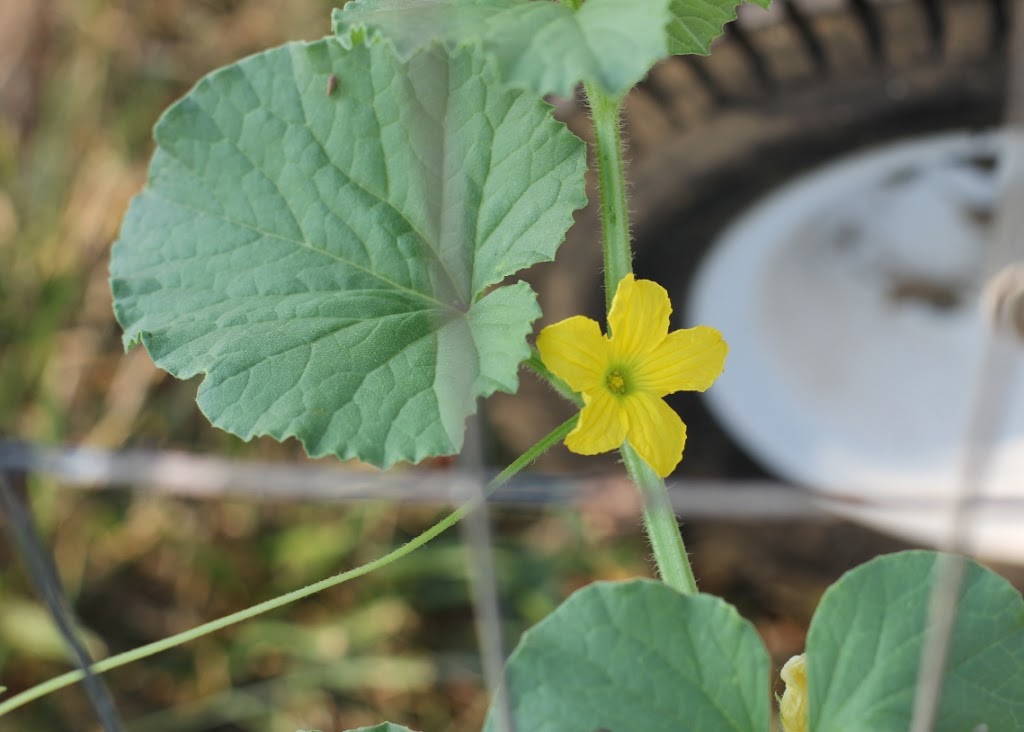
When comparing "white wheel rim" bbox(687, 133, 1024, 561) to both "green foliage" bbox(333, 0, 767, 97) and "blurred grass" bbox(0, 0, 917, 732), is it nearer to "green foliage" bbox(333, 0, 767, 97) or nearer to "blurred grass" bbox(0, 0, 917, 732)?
"blurred grass" bbox(0, 0, 917, 732)

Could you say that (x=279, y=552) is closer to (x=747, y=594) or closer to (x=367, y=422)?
(x=747, y=594)

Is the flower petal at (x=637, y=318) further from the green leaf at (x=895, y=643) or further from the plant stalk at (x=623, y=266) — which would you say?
the green leaf at (x=895, y=643)

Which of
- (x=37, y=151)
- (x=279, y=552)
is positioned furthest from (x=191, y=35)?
(x=279, y=552)

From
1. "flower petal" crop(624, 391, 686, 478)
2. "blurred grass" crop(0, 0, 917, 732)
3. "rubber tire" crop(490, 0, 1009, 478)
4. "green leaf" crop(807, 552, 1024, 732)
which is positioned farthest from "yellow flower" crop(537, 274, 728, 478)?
"blurred grass" crop(0, 0, 917, 732)

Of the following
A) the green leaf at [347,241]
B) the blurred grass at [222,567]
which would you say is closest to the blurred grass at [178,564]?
the blurred grass at [222,567]

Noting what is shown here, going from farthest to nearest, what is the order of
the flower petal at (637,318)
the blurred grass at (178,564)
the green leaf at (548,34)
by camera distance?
the blurred grass at (178,564) < the flower petal at (637,318) < the green leaf at (548,34)

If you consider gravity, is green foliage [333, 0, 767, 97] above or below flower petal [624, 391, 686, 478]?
above

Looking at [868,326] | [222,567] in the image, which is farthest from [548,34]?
[868,326]

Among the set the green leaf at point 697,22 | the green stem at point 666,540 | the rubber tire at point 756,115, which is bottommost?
the rubber tire at point 756,115
